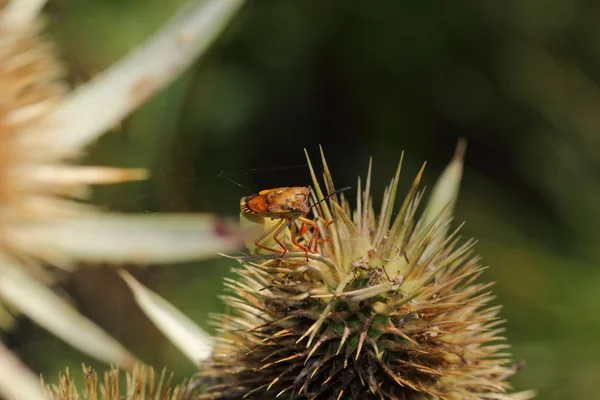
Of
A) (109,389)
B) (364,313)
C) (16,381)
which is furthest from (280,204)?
(16,381)

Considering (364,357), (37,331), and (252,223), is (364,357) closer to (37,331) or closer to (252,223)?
(252,223)

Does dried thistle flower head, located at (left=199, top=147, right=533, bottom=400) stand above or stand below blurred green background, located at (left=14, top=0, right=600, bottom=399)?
below

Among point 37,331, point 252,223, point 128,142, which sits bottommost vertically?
point 252,223

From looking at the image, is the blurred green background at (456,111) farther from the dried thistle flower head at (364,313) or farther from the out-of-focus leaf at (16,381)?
the dried thistle flower head at (364,313)

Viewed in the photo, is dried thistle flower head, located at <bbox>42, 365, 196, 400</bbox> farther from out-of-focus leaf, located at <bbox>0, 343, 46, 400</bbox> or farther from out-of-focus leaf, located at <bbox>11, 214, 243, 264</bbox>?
out-of-focus leaf, located at <bbox>11, 214, 243, 264</bbox>

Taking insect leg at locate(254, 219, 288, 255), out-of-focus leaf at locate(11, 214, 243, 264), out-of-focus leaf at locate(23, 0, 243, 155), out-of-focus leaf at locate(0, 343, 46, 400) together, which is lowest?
out-of-focus leaf at locate(0, 343, 46, 400)

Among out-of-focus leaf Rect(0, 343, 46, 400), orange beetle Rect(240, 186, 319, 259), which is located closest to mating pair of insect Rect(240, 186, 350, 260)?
orange beetle Rect(240, 186, 319, 259)

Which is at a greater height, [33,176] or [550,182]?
[550,182]

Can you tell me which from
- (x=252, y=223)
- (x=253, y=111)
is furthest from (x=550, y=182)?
(x=252, y=223)
